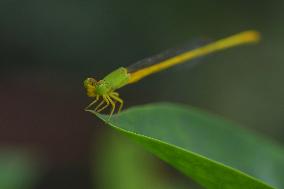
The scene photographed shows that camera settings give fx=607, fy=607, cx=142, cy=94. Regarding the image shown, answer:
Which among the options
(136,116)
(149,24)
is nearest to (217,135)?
(136,116)

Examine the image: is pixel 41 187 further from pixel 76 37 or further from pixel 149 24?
pixel 149 24

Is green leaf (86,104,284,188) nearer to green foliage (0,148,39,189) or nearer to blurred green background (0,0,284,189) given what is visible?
green foliage (0,148,39,189)

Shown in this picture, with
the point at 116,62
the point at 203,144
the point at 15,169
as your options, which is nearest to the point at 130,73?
the point at 203,144

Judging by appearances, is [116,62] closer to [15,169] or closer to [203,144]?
[15,169]

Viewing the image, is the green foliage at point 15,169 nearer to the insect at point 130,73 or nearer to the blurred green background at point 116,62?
the insect at point 130,73

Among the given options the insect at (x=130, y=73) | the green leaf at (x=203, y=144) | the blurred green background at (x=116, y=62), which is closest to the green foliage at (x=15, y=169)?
the insect at (x=130, y=73)
